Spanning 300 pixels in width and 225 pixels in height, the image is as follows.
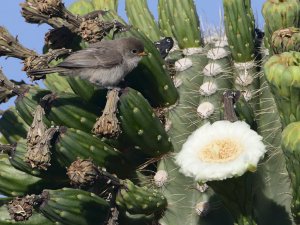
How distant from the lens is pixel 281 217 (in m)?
6.18

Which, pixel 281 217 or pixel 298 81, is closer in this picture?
pixel 298 81

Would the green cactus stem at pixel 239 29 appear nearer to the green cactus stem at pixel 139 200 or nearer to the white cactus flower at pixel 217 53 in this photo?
the white cactus flower at pixel 217 53

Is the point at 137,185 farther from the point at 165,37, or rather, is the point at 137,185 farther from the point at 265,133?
the point at 165,37

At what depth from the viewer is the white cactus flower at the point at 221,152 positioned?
534 centimetres

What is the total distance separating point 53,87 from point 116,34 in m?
0.98

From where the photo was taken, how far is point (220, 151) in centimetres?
552

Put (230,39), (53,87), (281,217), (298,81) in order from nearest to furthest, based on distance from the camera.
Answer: (298,81) → (281,217) → (230,39) → (53,87)

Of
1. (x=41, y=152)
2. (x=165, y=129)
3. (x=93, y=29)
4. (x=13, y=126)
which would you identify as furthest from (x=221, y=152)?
(x=13, y=126)

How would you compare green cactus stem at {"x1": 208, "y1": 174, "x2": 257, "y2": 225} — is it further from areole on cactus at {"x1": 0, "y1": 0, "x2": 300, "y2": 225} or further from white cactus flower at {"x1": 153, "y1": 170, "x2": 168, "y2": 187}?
white cactus flower at {"x1": 153, "y1": 170, "x2": 168, "y2": 187}

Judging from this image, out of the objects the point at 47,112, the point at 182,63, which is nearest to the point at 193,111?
the point at 182,63

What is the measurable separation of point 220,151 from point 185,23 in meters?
2.22

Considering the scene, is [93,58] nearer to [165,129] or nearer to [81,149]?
[165,129]

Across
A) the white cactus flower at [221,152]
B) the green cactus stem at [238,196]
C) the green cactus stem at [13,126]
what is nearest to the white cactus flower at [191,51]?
the green cactus stem at [13,126]

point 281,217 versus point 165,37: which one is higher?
point 165,37
